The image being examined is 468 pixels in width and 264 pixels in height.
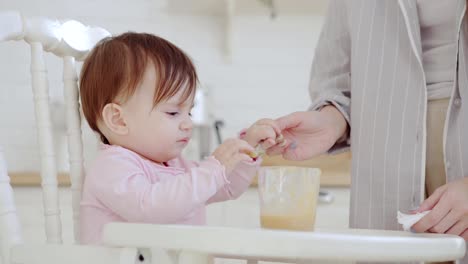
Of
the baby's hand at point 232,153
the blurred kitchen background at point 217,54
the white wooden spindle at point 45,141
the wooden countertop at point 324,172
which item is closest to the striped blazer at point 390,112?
the baby's hand at point 232,153

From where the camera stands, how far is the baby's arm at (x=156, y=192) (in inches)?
38.1

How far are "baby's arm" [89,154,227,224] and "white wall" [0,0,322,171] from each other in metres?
1.70

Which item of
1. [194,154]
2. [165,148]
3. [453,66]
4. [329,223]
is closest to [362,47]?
[453,66]

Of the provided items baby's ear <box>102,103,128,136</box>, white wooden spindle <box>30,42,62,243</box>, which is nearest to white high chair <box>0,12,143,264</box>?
white wooden spindle <box>30,42,62,243</box>

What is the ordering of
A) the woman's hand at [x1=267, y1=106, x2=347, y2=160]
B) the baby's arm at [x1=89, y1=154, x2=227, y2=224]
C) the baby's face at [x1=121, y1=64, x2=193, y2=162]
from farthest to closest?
the woman's hand at [x1=267, y1=106, x2=347, y2=160]
the baby's face at [x1=121, y1=64, x2=193, y2=162]
the baby's arm at [x1=89, y1=154, x2=227, y2=224]

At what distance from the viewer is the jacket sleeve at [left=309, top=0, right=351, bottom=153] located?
1371mm

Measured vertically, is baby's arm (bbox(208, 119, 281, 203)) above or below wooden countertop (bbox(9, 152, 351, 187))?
above

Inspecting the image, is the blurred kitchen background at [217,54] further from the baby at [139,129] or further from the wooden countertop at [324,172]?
the baby at [139,129]

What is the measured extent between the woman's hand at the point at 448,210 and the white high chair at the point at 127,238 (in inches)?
2.2

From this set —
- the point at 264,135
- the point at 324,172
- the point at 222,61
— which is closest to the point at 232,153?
the point at 264,135

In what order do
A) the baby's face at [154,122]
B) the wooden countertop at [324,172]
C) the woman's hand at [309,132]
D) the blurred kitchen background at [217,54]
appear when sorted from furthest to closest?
the blurred kitchen background at [217,54] < the wooden countertop at [324,172] < the woman's hand at [309,132] < the baby's face at [154,122]

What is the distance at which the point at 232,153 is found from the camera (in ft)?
3.45

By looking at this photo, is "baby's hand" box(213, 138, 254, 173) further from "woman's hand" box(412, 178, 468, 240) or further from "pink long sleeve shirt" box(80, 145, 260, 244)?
"woman's hand" box(412, 178, 468, 240)

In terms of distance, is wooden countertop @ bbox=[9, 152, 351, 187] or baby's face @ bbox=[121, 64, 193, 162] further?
wooden countertop @ bbox=[9, 152, 351, 187]
